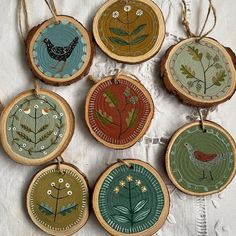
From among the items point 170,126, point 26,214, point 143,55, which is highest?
point 143,55

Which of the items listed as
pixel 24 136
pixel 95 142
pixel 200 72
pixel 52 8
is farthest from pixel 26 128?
pixel 200 72

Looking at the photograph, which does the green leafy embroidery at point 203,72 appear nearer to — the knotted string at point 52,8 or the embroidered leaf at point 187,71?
the embroidered leaf at point 187,71

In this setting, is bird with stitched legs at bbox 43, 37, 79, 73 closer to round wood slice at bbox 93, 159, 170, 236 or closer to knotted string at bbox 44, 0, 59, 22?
knotted string at bbox 44, 0, 59, 22

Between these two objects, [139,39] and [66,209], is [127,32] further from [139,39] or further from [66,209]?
[66,209]

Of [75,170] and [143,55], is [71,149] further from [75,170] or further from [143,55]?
[143,55]

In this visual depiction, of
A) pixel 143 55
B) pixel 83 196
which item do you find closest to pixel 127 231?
pixel 83 196

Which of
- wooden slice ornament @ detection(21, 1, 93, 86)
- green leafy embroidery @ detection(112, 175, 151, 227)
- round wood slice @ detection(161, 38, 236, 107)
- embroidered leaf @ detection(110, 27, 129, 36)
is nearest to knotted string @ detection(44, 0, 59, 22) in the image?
wooden slice ornament @ detection(21, 1, 93, 86)
